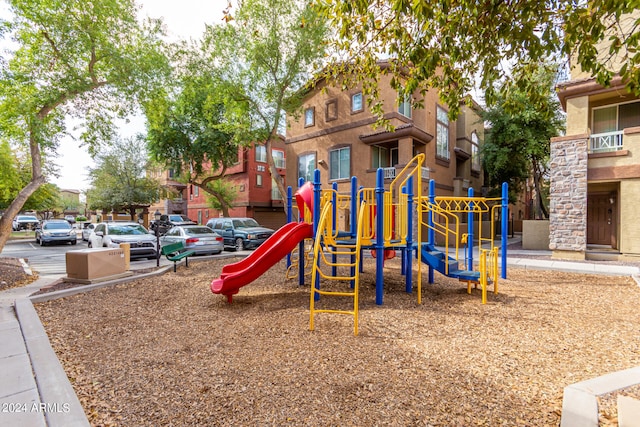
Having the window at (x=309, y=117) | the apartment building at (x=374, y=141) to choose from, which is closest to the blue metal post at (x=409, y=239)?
the apartment building at (x=374, y=141)

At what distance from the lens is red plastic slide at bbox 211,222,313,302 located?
6.11 meters

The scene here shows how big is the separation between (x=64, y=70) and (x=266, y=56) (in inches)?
395

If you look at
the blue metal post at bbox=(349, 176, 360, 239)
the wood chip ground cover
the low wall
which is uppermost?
the blue metal post at bbox=(349, 176, 360, 239)

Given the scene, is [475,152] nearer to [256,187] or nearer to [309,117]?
[309,117]

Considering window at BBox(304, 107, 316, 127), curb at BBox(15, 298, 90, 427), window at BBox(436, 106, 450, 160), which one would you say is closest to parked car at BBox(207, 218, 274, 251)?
window at BBox(304, 107, 316, 127)

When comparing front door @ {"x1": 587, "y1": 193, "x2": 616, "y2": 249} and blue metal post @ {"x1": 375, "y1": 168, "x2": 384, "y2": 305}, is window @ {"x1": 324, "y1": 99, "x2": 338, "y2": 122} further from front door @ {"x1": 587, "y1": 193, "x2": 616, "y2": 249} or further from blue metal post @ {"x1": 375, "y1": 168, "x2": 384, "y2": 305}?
blue metal post @ {"x1": 375, "y1": 168, "x2": 384, "y2": 305}

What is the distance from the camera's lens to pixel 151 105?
491 inches

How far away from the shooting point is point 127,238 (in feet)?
40.6

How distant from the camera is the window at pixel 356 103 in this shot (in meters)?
19.4

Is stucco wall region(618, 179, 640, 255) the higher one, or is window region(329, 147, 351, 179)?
window region(329, 147, 351, 179)

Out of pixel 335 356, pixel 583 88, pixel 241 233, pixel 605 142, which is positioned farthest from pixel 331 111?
pixel 335 356

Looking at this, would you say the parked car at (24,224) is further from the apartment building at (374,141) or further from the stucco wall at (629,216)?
the stucco wall at (629,216)

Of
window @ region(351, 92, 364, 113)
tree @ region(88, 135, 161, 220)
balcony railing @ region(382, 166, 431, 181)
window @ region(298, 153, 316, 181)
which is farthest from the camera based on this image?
tree @ region(88, 135, 161, 220)

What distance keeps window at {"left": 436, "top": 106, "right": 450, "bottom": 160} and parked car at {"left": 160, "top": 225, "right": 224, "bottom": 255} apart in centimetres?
1422
